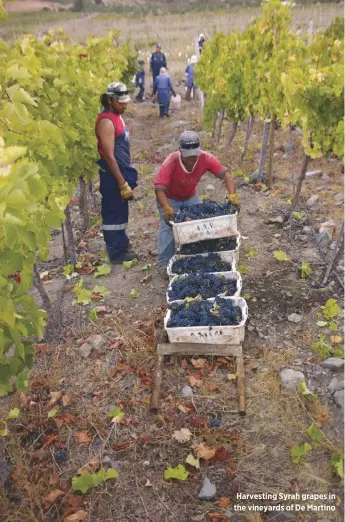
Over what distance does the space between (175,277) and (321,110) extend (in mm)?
2280

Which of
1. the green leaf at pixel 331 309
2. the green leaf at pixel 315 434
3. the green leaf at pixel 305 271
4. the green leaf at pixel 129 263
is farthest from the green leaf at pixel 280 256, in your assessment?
the green leaf at pixel 315 434

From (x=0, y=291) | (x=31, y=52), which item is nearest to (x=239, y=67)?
(x=31, y=52)

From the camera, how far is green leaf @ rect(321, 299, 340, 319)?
4016 millimetres

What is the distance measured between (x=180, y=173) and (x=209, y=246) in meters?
0.84

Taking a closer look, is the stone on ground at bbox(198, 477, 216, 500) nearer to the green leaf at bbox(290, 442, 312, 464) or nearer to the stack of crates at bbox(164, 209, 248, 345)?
the green leaf at bbox(290, 442, 312, 464)

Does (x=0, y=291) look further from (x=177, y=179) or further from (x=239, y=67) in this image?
(x=239, y=67)

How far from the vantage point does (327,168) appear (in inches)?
311

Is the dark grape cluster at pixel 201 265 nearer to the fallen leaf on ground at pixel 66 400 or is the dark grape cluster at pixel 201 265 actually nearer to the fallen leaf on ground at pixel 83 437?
the fallen leaf on ground at pixel 66 400

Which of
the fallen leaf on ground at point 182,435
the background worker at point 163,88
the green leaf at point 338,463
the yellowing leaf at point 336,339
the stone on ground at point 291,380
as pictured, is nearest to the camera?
the green leaf at point 338,463

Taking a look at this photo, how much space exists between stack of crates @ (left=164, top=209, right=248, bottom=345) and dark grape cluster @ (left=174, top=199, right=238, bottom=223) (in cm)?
11

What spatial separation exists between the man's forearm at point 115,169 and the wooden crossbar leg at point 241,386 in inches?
95.3

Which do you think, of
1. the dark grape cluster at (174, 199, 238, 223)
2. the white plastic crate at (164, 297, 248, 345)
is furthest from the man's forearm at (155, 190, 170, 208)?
the white plastic crate at (164, 297, 248, 345)

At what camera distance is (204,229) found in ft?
14.1

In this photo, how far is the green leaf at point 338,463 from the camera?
2.71 metres
